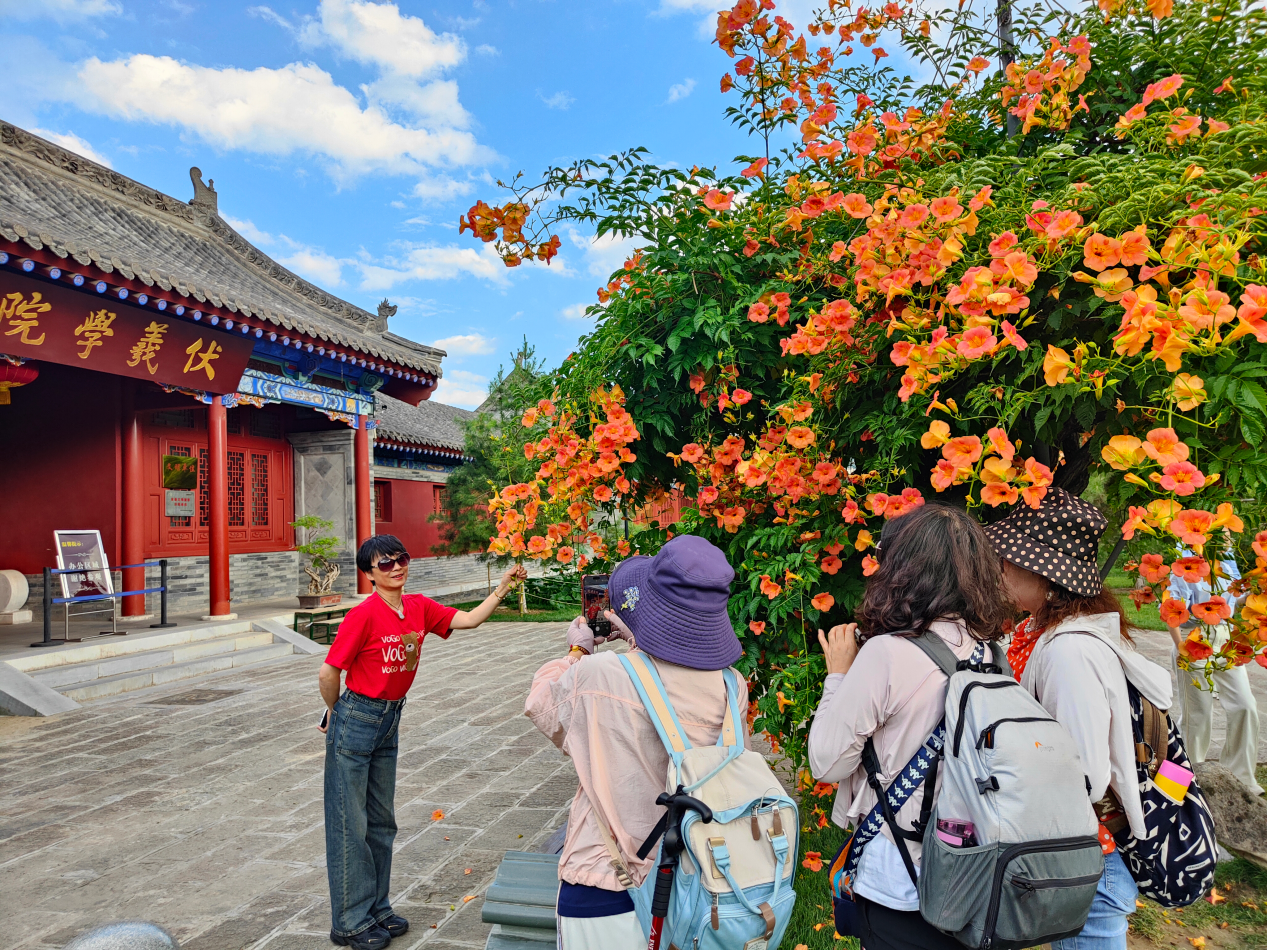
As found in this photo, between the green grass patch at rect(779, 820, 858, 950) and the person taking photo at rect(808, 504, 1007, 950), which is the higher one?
the person taking photo at rect(808, 504, 1007, 950)

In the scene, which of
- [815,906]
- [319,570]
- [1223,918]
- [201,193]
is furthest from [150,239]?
[1223,918]

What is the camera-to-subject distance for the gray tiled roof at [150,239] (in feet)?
23.4

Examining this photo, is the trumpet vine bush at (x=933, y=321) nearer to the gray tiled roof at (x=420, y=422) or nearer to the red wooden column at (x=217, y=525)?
the red wooden column at (x=217, y=525)

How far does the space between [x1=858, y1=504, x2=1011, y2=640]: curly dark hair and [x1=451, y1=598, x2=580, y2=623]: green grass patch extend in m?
11.2

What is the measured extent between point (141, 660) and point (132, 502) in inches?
97.4

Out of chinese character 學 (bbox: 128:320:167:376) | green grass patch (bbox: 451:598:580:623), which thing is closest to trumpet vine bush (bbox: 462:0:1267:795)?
chinese character 學 (bbox: 128:320:167:376)

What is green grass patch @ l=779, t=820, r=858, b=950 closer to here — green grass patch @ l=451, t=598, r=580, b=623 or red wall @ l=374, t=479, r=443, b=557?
green grass patch @ l=451, t=598, r=580, b=623

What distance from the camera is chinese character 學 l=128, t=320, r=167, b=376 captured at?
312 inches

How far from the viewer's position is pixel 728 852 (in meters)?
1.41

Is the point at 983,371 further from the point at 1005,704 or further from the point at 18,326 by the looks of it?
the point at 18,326

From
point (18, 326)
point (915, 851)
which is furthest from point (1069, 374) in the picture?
point (18, 326)

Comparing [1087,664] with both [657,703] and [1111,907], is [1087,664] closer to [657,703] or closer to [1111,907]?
[1111,907]

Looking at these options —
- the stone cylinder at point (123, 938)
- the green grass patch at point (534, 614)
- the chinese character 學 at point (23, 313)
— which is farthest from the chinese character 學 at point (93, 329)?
the stone cylinder at point (123, 938)

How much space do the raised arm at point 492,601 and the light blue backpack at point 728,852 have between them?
1.06 metres
